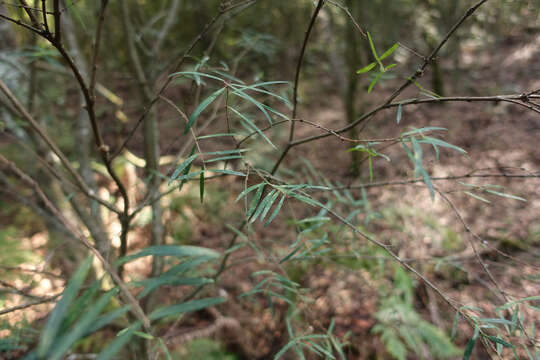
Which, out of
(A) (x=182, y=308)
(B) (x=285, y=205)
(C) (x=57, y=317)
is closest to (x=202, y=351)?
(B) (x=285, y=205)

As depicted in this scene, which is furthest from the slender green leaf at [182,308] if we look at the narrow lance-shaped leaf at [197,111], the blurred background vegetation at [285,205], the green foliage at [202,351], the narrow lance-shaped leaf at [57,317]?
the green foliage at [202,351]

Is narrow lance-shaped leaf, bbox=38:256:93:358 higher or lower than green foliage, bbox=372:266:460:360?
higher

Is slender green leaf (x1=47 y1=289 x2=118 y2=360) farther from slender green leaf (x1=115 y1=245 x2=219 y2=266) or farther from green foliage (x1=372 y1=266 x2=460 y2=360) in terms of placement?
green foliage (x1=372 y1=266 x2=460 y2=360)

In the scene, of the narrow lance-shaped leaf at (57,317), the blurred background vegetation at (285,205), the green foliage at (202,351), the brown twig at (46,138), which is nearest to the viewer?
the narrow lance-shaped leaf at (57,317)

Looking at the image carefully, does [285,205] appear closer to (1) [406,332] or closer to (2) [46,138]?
(1) [406,332]

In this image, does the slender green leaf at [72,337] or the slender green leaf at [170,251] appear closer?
the slender green leaf at [72,337]

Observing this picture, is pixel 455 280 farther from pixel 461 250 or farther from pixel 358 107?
pixel 358 107

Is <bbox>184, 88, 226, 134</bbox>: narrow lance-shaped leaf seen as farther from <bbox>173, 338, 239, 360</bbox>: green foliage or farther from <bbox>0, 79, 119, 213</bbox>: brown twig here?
<bbox>173, 338, 239, 360</bbox>: green foliage

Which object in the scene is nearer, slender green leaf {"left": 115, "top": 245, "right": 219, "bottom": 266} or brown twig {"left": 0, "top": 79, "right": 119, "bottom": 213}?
slender green leaf {"left": 115, "top": 245, "right": 219, "bottom": 266}

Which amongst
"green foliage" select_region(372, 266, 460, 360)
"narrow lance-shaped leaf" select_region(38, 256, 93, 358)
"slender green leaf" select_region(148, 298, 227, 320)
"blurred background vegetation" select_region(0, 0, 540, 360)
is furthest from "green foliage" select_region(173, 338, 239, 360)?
"narrow lance-shaped leaf" select_region(38, 256, 93, 358)

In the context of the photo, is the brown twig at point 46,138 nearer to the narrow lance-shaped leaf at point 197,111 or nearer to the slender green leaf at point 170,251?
the slender green leaf at point 170,251

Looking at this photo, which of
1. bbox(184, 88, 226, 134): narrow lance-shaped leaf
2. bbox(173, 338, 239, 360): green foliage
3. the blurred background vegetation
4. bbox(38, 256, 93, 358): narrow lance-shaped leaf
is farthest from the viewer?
bbox(173, 338, 239, 360): green foliage

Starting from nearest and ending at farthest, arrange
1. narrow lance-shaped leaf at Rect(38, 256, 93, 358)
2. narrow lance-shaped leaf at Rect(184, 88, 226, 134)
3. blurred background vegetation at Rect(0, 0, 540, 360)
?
narrow lance-shaped leaf at Rect(38, 256, 93, 358), narrow lance-shaped leaf at Rect(184, 88, 226, 134), blurred background vegetation at Rect(0, 0, 540, 360)

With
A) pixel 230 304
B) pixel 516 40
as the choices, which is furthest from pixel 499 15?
pixel 230 304
